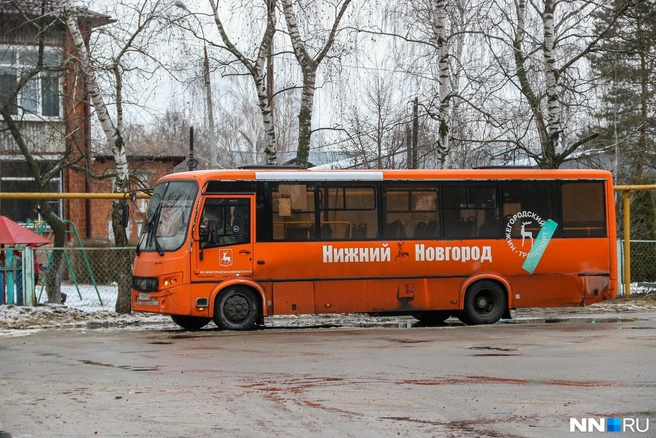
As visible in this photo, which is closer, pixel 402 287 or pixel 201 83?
pixel 402 287

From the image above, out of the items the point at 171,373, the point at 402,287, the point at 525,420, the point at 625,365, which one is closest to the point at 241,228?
the point at 402,287

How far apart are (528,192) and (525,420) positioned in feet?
34.4

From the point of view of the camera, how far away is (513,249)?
17.4 metres

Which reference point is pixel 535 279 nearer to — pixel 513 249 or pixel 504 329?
pixel 513 249

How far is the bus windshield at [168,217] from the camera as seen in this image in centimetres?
1606

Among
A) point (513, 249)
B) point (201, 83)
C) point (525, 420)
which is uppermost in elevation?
point (201, 83)

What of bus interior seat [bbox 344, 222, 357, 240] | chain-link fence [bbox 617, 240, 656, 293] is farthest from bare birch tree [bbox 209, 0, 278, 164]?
chain-link fence [bbox 617, 240, 656, 293]

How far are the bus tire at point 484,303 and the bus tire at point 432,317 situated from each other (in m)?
0.94

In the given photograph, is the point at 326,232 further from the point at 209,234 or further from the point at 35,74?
the point at 35,74

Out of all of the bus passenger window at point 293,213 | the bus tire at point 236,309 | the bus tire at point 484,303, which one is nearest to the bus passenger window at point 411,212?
the bus tire at point 484,303

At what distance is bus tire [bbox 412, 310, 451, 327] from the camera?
18375 millimetres

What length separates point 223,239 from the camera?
1612 cm

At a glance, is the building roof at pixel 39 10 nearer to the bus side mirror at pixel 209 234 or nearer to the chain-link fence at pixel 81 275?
the chain-link fence at pixel 81 275

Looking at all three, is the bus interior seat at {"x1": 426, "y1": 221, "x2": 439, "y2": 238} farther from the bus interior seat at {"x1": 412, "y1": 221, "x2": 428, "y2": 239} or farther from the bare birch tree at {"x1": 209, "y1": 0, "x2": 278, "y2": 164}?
the bare birch tree at {"x1": 209, "y1": 0, "x2": 278, "y2": 164}
